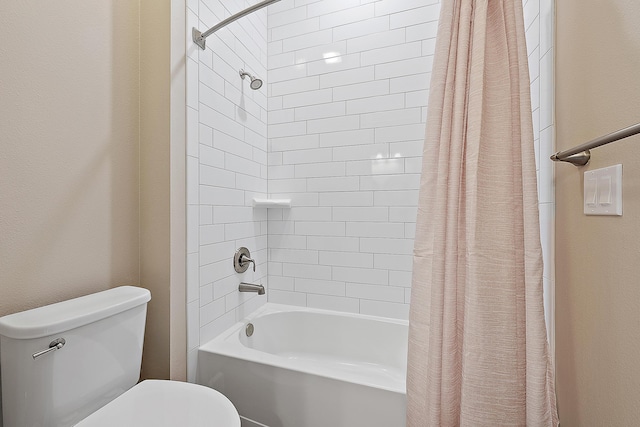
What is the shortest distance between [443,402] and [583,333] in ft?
1.45

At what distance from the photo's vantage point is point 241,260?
1848 mm

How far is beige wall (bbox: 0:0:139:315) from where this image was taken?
89 centimetres

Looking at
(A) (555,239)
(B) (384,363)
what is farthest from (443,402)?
(B) (384,363)

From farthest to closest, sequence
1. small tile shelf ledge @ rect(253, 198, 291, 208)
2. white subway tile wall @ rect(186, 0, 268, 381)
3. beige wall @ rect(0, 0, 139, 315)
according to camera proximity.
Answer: small tile shelf ledge @ rect(253, 198, 291, 208) → white subway tile wall @ rect(186, 0, 268, 381) → beige wall @ rect(0, 0, 139, 315)

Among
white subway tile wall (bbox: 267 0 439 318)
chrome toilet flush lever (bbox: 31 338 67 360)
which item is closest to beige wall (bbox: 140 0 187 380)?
chrome toilet flush lever (bbox: 31 338 67 360)

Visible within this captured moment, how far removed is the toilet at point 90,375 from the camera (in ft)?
2.64

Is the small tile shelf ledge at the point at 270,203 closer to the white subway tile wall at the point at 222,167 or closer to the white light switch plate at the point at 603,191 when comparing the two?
the white subway tile wall at the point at 222,167

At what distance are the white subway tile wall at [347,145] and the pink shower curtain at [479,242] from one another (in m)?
0.97

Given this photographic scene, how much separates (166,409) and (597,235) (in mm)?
1349

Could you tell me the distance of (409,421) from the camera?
97 centimetres

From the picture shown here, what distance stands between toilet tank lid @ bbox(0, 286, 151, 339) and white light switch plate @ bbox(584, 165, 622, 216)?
1430 millimetres

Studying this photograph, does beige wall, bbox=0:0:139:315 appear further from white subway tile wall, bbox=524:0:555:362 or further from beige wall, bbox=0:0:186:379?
white subway tile wall, bbox=524:0:555:362

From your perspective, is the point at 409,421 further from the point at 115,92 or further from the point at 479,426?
the point at 115,92

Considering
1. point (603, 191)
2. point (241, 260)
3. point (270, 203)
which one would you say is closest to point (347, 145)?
point (270, 203)
